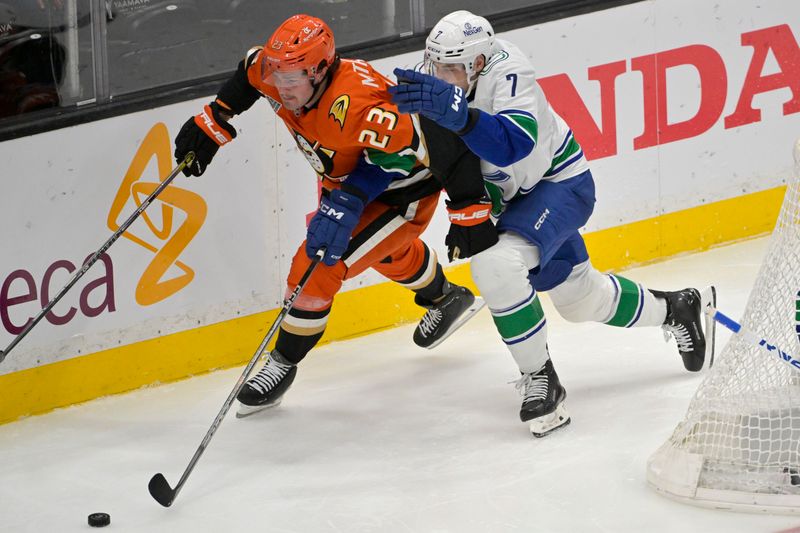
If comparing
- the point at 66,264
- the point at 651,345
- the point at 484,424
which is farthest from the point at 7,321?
the point at 651,345

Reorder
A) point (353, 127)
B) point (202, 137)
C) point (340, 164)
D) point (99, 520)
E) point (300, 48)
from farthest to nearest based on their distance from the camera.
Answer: point (202, 137)
point (340, 164)
point (353, 127)
point (300, 48)
point (99, 520)

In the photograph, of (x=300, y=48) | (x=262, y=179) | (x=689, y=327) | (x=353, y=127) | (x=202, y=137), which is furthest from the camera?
(x=262, y=179)

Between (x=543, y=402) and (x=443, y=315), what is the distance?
86 cm

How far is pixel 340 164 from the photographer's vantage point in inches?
165

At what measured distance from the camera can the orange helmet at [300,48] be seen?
389 cm

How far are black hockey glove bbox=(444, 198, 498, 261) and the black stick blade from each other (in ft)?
3.13

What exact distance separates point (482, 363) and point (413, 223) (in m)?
0.65

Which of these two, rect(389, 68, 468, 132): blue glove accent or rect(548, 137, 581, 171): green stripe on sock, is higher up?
rect(389, 68, 468, 132): blue glove accent

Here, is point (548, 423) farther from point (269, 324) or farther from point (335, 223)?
point (269, 324)

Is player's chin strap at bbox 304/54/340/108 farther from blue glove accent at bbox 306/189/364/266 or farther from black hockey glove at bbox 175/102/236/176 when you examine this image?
black hockey glove at bbox 175/102/236/176

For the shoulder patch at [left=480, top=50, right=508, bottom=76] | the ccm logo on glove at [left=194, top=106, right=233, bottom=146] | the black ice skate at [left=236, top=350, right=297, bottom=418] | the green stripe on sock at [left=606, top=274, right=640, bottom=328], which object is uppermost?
the shoulder patch at [left=480, top=50, right=508, bottom=76]

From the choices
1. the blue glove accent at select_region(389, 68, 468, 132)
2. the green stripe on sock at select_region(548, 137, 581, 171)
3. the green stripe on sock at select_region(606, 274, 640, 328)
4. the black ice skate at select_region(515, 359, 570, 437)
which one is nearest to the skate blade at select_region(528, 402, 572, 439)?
the black ice skate at select_region(515, 359, 570, 437)

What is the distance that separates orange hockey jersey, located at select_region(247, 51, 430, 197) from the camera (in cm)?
398

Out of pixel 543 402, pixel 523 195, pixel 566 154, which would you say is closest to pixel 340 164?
pixel 523 195
